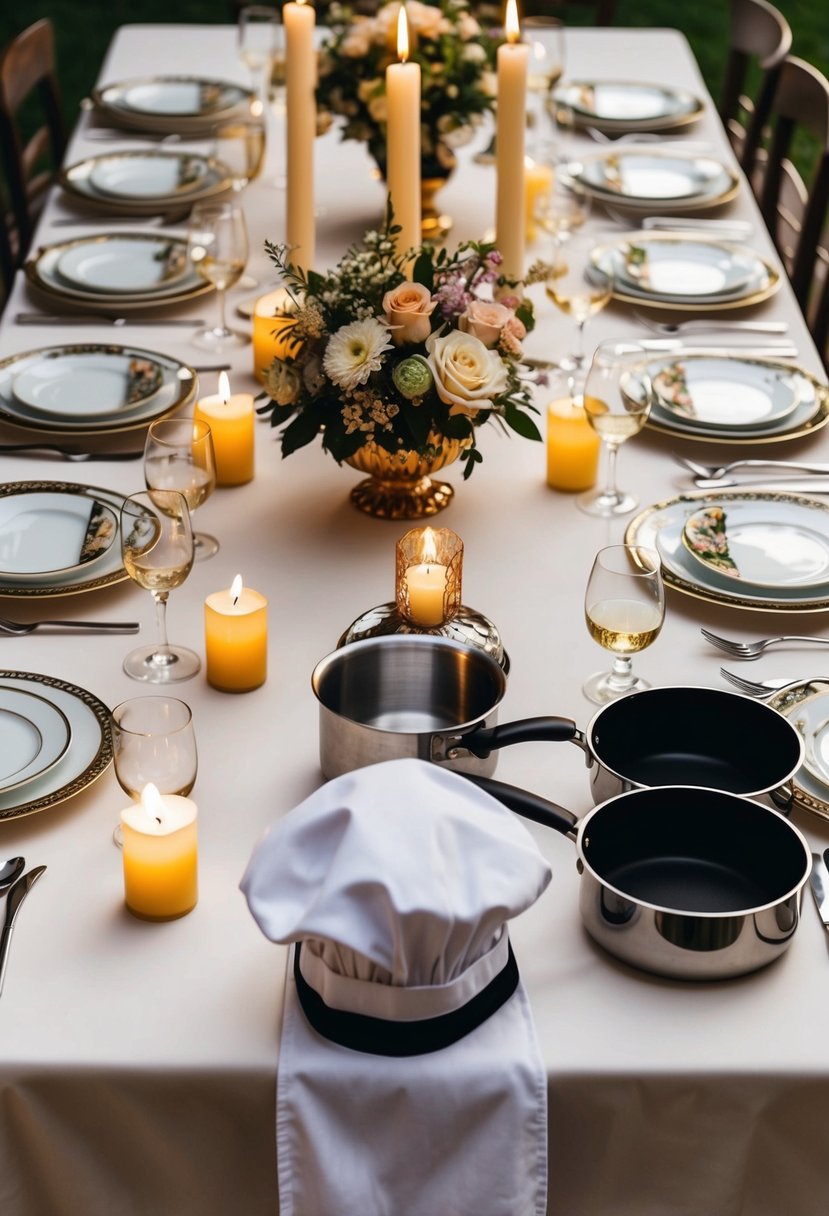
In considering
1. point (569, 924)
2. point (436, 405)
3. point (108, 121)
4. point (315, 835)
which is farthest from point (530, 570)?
point (108, 121)

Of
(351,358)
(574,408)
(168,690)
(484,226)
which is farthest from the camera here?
(484,226)

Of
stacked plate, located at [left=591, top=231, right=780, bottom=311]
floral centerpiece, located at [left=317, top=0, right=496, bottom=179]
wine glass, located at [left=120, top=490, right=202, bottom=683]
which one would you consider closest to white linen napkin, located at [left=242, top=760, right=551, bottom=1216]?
wine glass, located at [left=120, top=490, right=202, bottom=683]

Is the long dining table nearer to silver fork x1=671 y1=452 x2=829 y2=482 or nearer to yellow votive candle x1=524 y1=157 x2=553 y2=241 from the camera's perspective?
silver fork x1=671 y1=452 x2=829 y2=482

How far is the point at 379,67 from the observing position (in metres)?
2.35

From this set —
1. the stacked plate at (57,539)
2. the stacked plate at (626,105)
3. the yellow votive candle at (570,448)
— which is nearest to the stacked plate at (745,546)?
the yellow votive candle at (570,448)

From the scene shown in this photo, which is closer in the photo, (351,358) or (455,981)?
(455,981)

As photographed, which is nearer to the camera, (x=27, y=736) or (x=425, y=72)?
(x=27, y=736)

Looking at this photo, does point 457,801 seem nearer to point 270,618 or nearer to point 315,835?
point 315,835

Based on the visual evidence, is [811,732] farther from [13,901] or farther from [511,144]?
[511,144]

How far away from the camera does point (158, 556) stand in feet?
4.76

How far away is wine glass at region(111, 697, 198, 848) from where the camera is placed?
3.99 ft

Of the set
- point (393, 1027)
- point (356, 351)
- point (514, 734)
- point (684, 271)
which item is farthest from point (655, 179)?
point (393, 1027)

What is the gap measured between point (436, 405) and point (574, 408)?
282 mm

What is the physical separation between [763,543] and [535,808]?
66 cm
